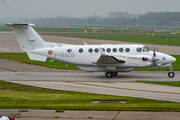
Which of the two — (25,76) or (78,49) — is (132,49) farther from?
(25,76)

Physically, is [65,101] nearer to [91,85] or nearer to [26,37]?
[91,85]

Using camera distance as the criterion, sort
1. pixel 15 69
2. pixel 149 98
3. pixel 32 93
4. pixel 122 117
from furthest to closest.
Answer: pixel 15 69 < pixel 32 93 < pixel 149 98 < pixel 122 117

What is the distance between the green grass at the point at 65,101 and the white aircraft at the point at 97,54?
23.1ft

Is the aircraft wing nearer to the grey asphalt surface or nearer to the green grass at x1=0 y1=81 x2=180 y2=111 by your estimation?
the grey asphalt surface

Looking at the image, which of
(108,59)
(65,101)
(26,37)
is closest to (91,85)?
(108,59)

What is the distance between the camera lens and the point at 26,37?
27.5 m

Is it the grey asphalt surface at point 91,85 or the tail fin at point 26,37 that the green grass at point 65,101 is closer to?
the grey asphalt surface at point 91,85

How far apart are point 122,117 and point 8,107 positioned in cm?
621

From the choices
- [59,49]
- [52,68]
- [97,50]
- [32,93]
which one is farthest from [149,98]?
[52,68]

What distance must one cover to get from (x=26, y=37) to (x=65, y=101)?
1207cm

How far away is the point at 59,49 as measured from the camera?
2778 centimetres

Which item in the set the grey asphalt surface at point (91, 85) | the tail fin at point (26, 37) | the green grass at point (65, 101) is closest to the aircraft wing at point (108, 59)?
the grey asphalt surface at point (91, 85)

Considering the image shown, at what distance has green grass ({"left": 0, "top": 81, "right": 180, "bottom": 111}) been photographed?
51.2 ft

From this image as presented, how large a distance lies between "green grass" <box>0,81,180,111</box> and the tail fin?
7.18 metres
